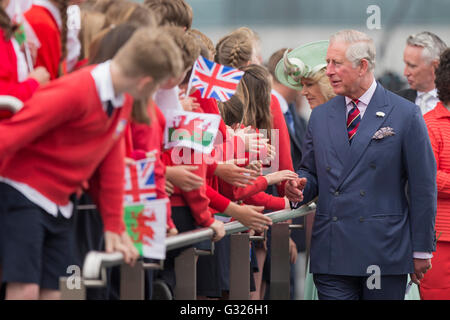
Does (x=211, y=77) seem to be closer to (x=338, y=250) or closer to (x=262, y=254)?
(x=338, y=250)

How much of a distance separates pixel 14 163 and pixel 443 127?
3.36 metres

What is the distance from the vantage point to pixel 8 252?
311 centimetres

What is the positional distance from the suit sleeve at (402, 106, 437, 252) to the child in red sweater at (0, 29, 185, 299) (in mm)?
2132

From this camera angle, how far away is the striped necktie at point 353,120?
5102mm

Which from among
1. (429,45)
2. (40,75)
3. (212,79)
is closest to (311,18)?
(429,45)

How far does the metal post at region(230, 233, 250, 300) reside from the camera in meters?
4.53

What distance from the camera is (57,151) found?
3139 mm

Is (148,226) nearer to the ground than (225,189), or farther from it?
farther from it

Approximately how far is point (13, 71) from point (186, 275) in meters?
1.15

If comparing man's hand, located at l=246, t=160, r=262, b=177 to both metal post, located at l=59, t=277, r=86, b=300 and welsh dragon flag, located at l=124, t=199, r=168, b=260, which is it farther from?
metal post, located at l=59, t=277, r=86, b=300

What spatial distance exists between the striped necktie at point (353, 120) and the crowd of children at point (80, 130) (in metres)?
1.02

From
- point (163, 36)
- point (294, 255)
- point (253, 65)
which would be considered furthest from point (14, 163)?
point (294, 255)

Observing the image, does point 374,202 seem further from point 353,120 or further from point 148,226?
point 148,226

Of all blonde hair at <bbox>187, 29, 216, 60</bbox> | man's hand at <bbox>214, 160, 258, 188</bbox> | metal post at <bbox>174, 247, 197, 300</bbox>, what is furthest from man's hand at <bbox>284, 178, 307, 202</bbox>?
metal post at <bbox>174, 247, 197, 300</bbox>
